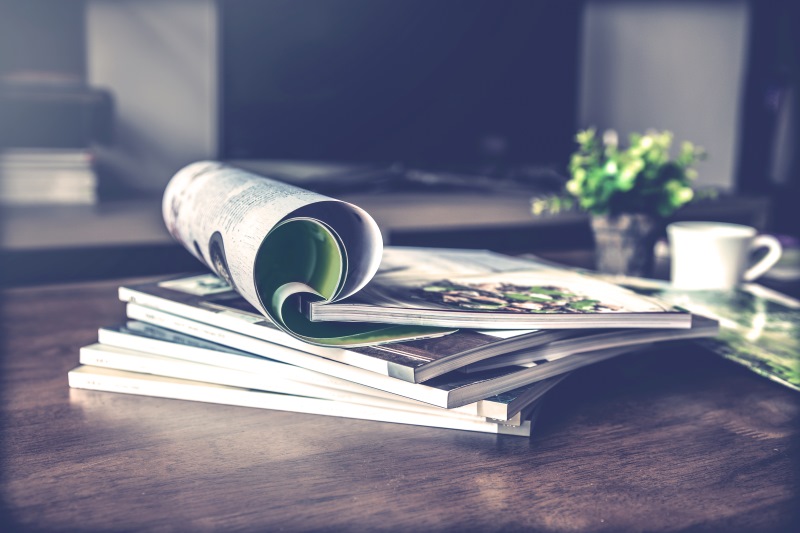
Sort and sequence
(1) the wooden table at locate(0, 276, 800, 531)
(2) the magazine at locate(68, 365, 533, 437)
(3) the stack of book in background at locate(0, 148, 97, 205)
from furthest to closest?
(3) the stack of book in background at locate(0, 148, 97, 205)
(2) the magazine at locate(68, 365, 533, 437)
(1) the wooden table at locate(0, 276, 800, 531)

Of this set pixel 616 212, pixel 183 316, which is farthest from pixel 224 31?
pixel 183 316

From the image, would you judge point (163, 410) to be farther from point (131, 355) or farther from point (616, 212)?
point (616, 212)

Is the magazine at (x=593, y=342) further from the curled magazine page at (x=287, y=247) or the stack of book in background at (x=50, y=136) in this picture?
the stack of book in background at (x=50, y=136)

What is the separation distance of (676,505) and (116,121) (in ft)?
7.25

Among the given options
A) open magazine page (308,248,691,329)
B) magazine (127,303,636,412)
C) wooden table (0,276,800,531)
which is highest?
open magazine page (308,248,691,329)

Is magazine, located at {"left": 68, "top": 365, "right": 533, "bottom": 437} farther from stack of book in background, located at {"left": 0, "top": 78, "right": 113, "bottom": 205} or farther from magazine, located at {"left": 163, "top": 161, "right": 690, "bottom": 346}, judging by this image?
stack of book in background, located at {"left": 0, "top": 78, "right": 113, "bottom": 205}

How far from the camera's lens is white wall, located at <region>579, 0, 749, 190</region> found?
112 inches

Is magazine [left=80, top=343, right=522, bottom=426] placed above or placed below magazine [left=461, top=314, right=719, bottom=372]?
below

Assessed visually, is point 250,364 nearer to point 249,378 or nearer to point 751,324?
point 249,378

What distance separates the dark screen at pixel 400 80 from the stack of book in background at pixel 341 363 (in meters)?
1.59

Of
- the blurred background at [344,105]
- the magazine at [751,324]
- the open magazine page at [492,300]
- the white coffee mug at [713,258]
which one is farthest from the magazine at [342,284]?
the blurred background at [344,105]

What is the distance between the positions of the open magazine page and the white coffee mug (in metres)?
0.25

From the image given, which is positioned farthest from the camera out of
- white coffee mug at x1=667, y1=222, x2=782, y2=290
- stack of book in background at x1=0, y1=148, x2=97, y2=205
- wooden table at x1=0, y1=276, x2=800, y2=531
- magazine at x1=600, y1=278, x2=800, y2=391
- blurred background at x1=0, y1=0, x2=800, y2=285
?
blurred background at x1=0, y1=0, x2=800, y2=285

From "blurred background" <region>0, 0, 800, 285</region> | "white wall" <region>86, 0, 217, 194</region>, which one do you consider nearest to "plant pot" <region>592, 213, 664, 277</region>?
"blurred background" <region>0, 0, 800, 285</region>
